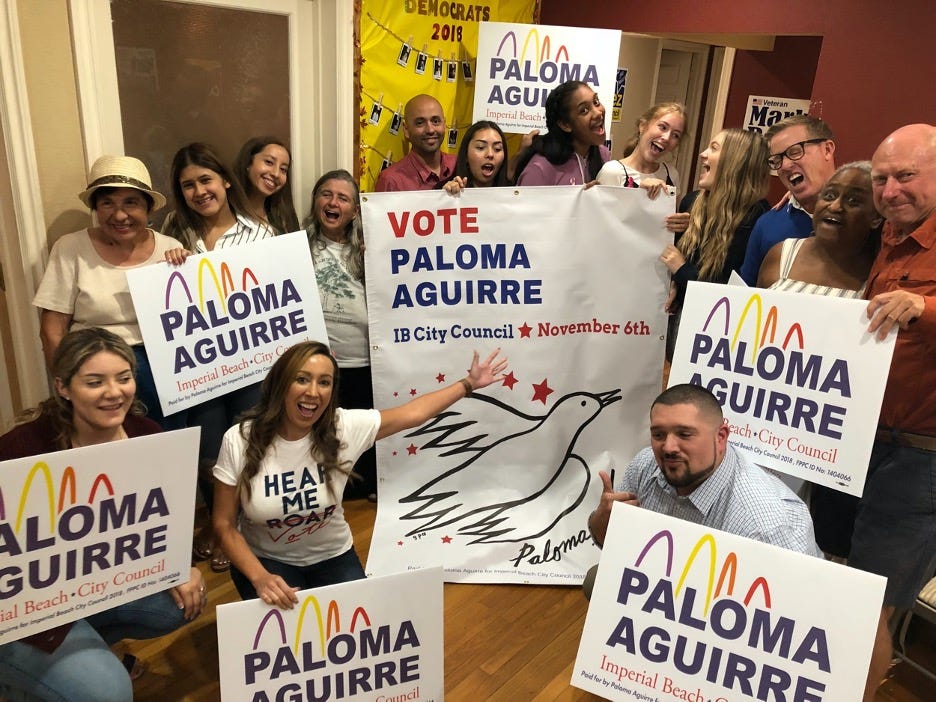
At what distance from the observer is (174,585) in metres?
1.77

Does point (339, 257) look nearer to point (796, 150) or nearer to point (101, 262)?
point (101, 262)

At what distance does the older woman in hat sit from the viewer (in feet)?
7.34

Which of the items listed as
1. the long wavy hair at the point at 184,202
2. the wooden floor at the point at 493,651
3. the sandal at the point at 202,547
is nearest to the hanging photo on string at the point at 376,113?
the long wavy hair at the point at 184,202

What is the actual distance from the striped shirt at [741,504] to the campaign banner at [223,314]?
136 centimetres

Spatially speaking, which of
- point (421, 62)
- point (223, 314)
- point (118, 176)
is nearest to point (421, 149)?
point (421, 62)

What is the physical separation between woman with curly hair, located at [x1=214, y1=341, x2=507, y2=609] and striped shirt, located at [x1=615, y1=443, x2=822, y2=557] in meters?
0.78

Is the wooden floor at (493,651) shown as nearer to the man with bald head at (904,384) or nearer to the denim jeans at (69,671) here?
the denim jeans at (69,671)

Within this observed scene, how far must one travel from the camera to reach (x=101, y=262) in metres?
2.29

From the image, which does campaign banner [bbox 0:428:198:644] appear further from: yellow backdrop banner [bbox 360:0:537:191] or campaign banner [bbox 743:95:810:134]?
campaign banner [bbox 743:95:810:134]

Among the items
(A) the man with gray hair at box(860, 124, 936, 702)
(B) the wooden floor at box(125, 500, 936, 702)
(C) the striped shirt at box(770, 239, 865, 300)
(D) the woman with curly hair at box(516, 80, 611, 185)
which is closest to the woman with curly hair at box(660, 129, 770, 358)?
(C) the striped shirt at box(770, 239, 865, 300)

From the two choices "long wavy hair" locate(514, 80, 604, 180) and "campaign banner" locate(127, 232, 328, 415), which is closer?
"campaign banner" locate(127, 232, 328, 415)

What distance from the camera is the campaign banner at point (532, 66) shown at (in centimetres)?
351

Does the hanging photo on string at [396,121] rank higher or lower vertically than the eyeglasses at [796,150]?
higher

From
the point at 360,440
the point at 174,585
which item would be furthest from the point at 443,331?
the point at 174,585
